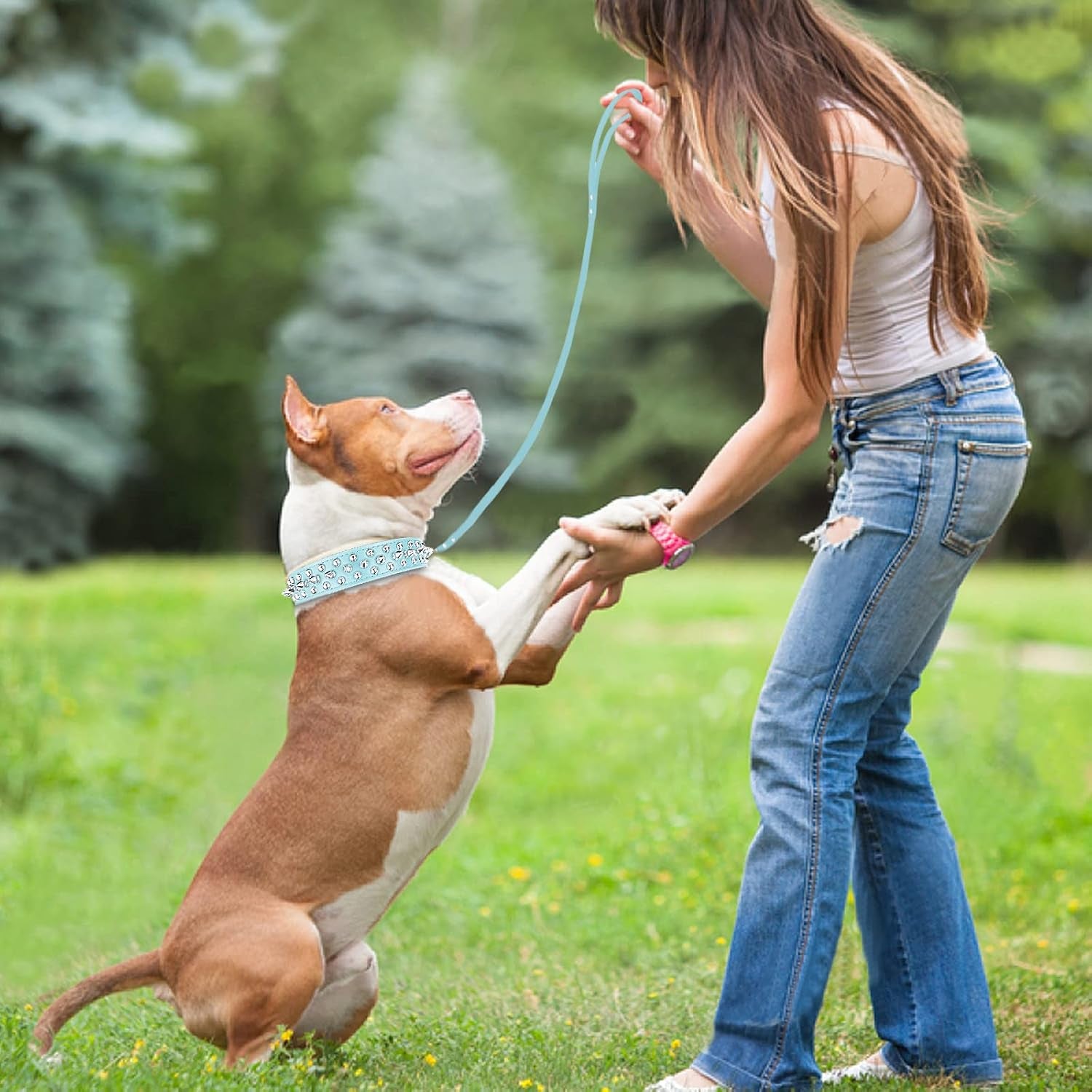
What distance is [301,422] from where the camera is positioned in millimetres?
3695

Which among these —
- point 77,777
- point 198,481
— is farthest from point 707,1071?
point 198,481

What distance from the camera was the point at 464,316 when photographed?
72.2 feet

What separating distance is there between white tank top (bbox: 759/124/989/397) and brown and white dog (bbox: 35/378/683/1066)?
548mm

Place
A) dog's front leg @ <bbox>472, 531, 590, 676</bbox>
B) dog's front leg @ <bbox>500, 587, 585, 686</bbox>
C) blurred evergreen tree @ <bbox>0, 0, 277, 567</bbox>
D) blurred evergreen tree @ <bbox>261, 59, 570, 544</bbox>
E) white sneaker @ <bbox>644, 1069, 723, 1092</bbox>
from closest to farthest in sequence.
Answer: white sneaker @ <bbox>644, 1069, 723, 1092</bbox> < dog's front leg @ <bbox>472, 531, 590, 676</bbox> < dog's front leg @ <bbox>500, 587, 585, 686</bbox> < blurred evergreen tree @ <bbox>0, 0, 277, 567</bbox> < blurred evergreen tree @ <bbox>261, 59, 570, 544</bbox>

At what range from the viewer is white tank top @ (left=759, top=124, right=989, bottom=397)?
330 cm

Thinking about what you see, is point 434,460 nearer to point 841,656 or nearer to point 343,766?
point 343,766

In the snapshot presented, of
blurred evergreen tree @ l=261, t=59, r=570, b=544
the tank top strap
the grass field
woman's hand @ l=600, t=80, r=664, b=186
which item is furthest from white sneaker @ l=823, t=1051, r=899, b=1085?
blurred evergreen tree @ l=261, t=59, r=570, b=544

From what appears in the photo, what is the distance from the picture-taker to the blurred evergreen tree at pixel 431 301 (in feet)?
71.7

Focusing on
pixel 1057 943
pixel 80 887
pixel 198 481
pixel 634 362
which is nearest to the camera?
pixel 1057 943

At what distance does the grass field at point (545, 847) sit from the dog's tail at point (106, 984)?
11cm

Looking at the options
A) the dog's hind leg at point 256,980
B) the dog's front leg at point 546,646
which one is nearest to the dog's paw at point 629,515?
the dog's front leg at point 546,646

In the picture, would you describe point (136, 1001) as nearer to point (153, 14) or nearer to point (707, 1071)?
point (707, 1071)

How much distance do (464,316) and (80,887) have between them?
1623 centimetres

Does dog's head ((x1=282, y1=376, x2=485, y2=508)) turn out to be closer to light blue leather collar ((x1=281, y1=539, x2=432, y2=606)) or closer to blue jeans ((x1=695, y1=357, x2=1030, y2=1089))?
light blue leather collar ((x1=281, y1=539, x2=432, y2=606))
